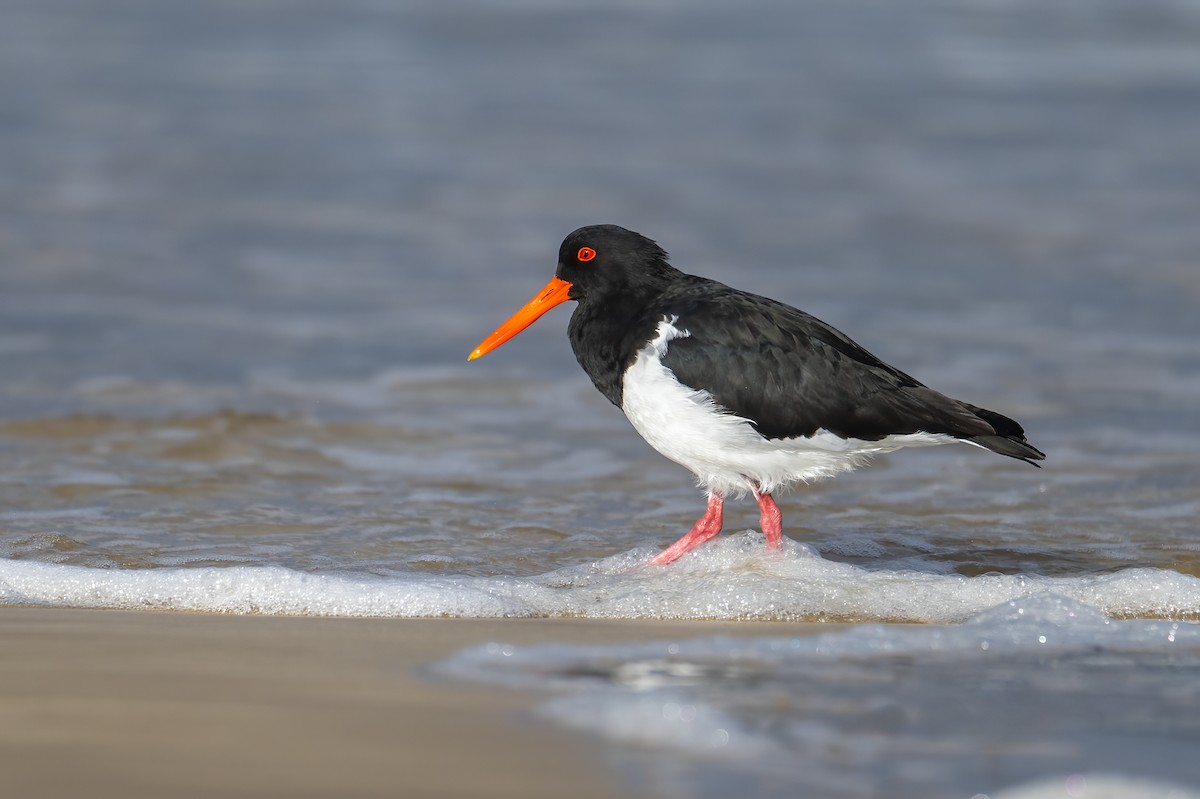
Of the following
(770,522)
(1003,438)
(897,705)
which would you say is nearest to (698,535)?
(770,522)

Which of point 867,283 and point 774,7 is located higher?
point 774,7

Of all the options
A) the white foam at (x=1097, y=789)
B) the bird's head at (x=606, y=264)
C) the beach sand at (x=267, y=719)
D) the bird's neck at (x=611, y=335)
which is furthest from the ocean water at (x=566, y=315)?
the bird's head at (x=606, y=264)

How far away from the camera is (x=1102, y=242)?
12789 mm

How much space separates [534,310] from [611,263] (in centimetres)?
58

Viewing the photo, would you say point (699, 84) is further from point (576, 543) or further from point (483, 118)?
point (576, 543)

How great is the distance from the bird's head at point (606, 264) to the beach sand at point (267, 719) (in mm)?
1817

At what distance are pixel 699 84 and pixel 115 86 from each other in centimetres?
682

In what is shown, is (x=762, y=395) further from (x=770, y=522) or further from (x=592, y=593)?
(x=592, y=593)

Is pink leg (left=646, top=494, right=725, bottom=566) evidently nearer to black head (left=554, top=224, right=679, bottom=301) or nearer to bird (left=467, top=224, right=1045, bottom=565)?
bird (left=467, top=224, right=1045, bottom=565)

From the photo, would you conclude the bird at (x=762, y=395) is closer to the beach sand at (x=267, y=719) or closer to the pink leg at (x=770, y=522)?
the pink leg at (x=770, y=522)

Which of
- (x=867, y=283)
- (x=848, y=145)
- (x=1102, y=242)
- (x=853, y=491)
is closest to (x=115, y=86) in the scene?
(x=848, y=145)

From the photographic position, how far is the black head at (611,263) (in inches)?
208

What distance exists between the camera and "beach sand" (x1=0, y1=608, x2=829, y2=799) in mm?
2348

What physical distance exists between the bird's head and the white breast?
426mm
